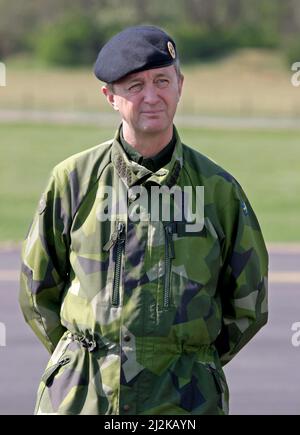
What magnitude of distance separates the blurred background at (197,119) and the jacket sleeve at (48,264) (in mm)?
3811

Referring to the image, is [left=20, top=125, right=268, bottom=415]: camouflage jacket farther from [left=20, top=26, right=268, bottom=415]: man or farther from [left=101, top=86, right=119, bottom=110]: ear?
[left=101, top=86, right=119, bottom=110]: ear

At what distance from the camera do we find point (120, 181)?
13.5ft

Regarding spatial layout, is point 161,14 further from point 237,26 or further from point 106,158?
point 106,158

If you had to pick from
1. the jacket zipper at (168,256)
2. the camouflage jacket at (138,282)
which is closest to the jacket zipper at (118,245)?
the camouflage jacket at (138,282)

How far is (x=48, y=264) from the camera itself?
422 cm

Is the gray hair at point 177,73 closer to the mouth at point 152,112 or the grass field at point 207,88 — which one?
the mouth at point 152,112

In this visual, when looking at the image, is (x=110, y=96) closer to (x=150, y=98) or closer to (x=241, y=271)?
(x=150, y=98)

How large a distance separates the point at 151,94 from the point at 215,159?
24336mm

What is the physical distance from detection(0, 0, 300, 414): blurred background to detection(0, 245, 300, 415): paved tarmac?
0.01 metres

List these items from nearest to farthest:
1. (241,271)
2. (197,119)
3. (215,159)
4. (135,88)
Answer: (135,88), (241,271), (215,159), (197,119)

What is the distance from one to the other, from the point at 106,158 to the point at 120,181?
112 millimetres

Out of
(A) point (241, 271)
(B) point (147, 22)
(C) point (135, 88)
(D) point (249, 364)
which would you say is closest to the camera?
(C) point (135, 88)

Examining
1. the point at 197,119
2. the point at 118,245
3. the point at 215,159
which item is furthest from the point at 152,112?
the point at 197,119
